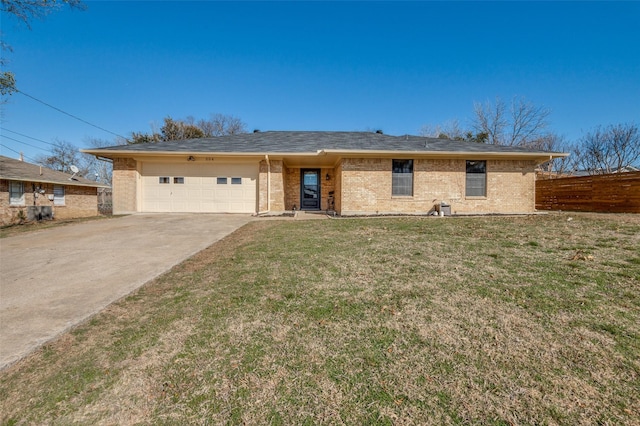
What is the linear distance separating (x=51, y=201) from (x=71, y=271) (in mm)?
15822

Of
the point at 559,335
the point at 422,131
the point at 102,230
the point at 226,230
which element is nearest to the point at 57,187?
the point at 102,230

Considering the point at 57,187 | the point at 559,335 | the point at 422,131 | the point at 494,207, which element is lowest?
the point at 559,335

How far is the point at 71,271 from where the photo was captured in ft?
14.7

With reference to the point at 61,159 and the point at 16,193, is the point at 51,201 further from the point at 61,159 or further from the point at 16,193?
the point at 61,159

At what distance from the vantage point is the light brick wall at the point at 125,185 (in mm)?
13078

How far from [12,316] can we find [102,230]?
660 centimetres

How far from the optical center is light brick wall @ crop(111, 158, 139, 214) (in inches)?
515

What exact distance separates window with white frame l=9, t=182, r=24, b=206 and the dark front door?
1418 centimetres

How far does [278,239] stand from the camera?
6.56 metres

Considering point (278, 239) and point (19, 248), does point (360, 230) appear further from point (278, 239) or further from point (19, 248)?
point (19, 248)

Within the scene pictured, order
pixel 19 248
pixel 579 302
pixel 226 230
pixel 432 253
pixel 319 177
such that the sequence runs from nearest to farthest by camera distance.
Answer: pixel 579 302
pixel 432 253
pixel 19 248
pixel 226 230
pixel 319 177

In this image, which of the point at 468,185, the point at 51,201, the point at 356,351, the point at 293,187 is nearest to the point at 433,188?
the point at 468,185

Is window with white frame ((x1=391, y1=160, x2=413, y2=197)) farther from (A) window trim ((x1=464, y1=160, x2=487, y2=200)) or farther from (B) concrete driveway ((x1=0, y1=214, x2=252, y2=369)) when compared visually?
(B) concrete driveway ((x1=0, y1=214, x2=252, y2=369))

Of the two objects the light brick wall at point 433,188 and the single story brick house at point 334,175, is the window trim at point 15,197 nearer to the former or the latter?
the single story brick house at point 334,175
